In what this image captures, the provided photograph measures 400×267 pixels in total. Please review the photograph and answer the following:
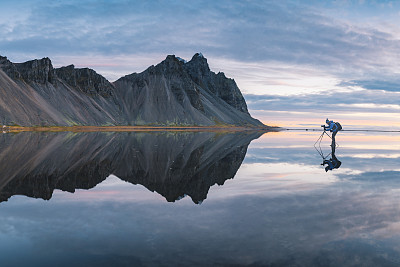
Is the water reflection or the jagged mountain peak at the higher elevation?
the jagged mountain peak

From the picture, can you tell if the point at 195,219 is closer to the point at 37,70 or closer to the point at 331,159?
the point at 331,159

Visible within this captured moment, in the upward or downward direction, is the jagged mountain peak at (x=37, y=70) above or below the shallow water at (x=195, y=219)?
above

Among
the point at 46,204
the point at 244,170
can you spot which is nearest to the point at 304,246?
the point at 46,204

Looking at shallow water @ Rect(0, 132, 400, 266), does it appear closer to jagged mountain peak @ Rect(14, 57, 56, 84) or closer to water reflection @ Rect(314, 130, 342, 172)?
water reflection @ Rect(314, 130, 342, 172)

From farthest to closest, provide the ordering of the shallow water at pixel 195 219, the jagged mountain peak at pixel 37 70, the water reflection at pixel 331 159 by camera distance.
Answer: the jagged mountain peak at pixel 37 70 < the water reflection at pixel 331 159 < the shallow water at pixel 195 219

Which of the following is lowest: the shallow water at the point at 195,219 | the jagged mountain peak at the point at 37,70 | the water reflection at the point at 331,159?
the shallow water at the point at 195,219

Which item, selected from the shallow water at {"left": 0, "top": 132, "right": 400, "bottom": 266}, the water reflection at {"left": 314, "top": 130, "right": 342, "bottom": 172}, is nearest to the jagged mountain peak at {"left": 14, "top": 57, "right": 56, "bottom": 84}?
the water reflection at {"left": 314, "top": 130, "right": 342, "bottom": 172}

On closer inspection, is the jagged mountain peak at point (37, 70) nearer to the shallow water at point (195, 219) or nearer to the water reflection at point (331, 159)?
the water reflection at point (331, 159)

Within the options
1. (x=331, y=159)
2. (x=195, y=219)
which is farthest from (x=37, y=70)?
(x=195, y=219)

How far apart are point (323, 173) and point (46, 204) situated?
17.2m

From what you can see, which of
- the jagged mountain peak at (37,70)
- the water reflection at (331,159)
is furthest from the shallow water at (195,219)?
the jagged mountain peak at (37,70)

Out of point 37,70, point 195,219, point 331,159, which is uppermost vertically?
point 37,70

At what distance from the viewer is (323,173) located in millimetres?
23141

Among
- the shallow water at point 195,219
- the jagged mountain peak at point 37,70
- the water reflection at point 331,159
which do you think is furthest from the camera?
the jagged mountain peak at point 37,70
